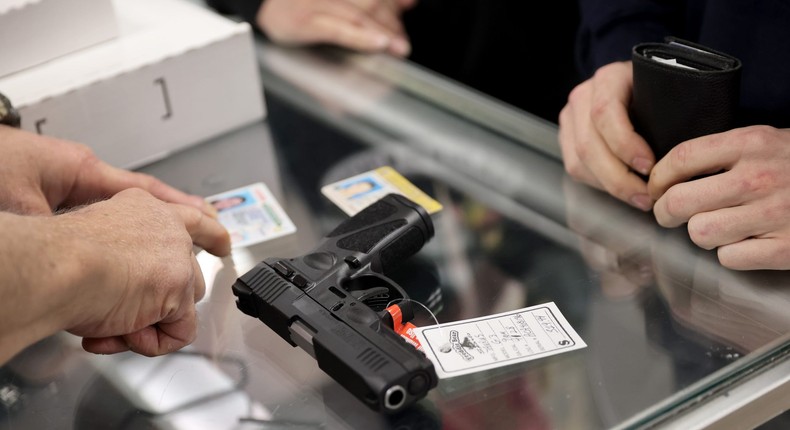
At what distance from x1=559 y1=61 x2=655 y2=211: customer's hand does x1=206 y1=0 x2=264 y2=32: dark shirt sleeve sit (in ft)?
2.32

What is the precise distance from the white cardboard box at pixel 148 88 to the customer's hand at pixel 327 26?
192 mm

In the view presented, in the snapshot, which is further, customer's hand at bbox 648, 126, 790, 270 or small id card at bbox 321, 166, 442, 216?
small id card at bbox 321, 166, 442, 216

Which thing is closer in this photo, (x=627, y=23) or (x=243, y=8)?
(x=627, y=23)

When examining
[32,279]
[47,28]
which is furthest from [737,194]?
[47,28]

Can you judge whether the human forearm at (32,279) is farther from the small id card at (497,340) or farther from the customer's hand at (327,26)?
the customer's hand at (327,26)

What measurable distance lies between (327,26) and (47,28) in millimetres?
473

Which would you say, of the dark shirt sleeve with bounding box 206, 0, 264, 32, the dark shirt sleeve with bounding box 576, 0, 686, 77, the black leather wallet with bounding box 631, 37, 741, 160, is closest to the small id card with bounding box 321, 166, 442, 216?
the black leather wallet with bounding box 631, 37, 741, 160

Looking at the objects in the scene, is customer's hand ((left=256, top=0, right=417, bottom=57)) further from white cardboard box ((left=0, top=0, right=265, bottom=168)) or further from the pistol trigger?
the pistol trigger

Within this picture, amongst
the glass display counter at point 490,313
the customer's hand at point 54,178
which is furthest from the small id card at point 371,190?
the customer's hand at point 54,178

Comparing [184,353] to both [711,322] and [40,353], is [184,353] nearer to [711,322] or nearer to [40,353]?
[40,353]

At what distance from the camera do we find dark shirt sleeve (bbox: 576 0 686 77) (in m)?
1.33

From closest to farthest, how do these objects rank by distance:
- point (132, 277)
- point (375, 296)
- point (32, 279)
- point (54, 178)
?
point (32, 279), point (132, 277), point (375, 296), point (54, 178)

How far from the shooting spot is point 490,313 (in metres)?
0.94

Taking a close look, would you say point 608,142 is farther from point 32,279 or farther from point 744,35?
point 32,279
